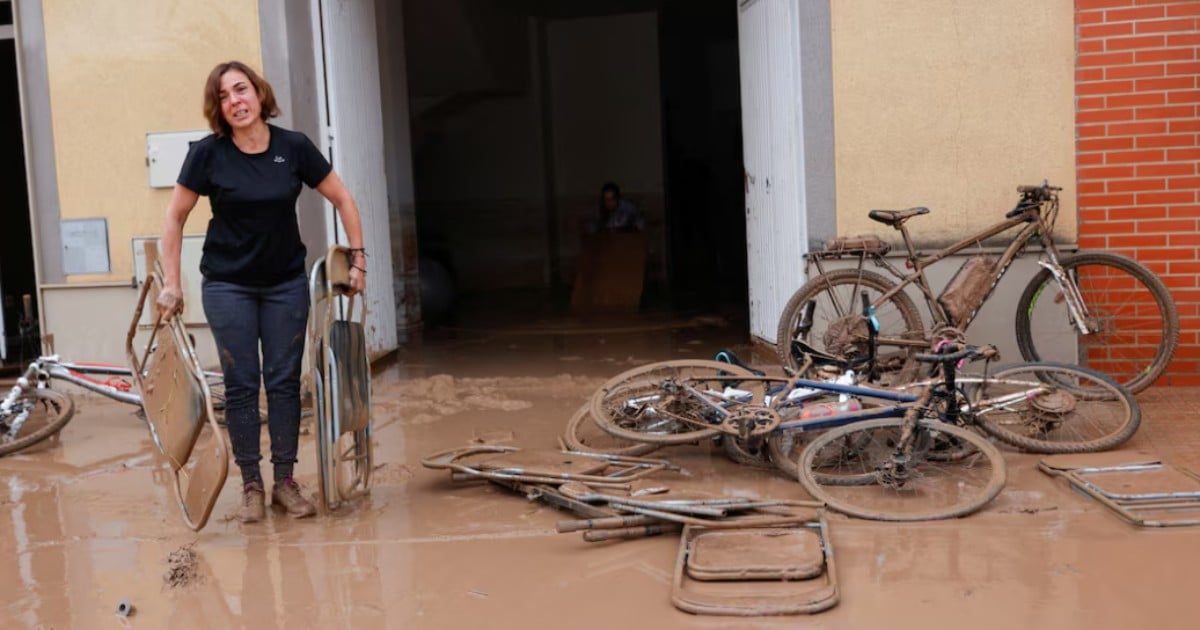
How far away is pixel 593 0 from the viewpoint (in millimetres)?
Answer: 14594

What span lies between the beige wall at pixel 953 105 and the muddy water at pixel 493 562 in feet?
5.45

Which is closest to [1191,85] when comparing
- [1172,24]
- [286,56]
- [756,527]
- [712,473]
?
[1172,24]

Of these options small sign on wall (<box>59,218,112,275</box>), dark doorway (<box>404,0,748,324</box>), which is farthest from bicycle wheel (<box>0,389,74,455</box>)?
dark doorway (<box>404,0,748,324</box>)

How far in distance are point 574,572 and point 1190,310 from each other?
14.3ft

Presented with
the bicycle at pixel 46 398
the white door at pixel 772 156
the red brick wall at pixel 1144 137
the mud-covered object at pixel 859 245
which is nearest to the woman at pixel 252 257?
the bicycle at pixel 46 398

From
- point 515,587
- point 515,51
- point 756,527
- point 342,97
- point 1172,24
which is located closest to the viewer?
point 515,587

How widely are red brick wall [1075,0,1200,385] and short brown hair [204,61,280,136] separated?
14.5ft

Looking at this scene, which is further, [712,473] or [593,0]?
[593,0]

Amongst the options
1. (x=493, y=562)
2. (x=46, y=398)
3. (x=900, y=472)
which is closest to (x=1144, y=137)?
(x=900, y=472)

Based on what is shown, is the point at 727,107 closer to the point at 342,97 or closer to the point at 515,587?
the point at 342,97

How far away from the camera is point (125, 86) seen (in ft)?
24.5

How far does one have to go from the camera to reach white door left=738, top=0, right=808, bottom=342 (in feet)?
23.3

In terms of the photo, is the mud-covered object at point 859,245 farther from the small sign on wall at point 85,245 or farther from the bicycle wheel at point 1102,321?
the small sign on wall at point 85,245

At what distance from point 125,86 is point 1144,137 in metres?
5.97
